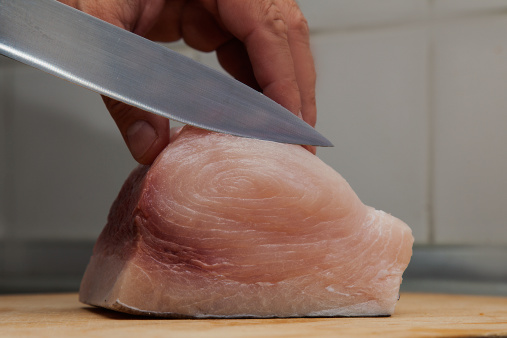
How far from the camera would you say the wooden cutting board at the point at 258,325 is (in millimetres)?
817

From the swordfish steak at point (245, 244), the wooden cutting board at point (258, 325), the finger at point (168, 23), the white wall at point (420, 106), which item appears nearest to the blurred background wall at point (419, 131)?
the white wall at point (420, 106)

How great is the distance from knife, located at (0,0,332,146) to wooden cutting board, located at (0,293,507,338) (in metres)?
0.33

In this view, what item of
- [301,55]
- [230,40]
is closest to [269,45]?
[301,55]

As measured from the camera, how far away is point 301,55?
1521 mm

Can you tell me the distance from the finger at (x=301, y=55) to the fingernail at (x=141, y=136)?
19.3 inches

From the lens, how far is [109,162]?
207 centimetres

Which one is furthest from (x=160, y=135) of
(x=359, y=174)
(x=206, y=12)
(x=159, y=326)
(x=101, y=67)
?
(x=359, y=174)

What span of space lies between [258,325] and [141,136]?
1.31 feet

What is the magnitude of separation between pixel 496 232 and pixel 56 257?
1.37 m

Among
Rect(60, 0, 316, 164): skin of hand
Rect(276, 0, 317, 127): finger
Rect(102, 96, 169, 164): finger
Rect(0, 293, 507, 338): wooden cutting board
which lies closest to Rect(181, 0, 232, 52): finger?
Rect(60, 0, 316, 164): skin of hand

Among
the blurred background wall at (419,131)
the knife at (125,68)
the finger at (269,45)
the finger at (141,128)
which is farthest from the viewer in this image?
the blurred background wall at (419,131)

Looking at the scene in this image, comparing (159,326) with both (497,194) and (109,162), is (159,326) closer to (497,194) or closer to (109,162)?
(497,194)

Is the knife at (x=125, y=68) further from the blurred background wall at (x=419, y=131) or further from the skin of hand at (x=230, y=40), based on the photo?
the blurred background wall at (x=419, y=131)

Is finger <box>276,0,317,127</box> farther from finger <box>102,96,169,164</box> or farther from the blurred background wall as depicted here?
finger <box>102,96,169,164</box>
